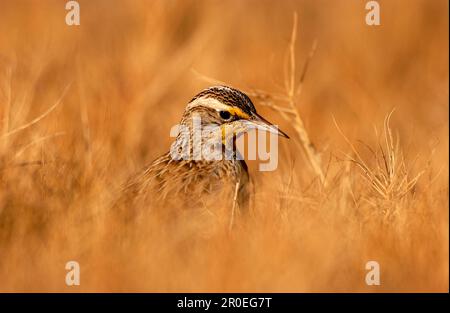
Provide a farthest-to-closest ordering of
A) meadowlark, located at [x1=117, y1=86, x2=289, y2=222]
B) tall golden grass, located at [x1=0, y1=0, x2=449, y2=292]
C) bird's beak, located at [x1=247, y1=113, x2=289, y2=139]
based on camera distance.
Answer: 1. bird's beak, located at [x1=247, y1=113, x2=289, y2=139]
2. meadowlark, located at [x1=117, y1=86, x2=289, y2=222]
3. tall golden grass, located at [x1=0, y1=0, x2=449, y2=292]

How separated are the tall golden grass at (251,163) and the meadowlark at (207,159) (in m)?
0.20

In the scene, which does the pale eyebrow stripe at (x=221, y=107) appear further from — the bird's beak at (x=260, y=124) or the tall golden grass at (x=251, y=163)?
the tall golden grass at (x=251, y=163)

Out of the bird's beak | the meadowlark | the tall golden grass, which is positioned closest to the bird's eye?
the meadowlark

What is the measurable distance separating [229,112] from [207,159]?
0.35 m

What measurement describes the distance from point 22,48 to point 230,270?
4071mm

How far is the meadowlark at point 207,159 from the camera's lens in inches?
215

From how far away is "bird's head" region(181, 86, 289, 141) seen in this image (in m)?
6.14

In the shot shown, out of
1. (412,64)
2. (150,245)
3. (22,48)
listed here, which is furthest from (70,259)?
(412,64)

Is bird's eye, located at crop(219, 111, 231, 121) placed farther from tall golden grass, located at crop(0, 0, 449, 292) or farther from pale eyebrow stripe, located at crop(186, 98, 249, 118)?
tall golden grass, located at crop(0, 0, 449, 292)

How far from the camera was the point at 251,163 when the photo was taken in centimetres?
816

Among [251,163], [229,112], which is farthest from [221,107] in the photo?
[251,163]

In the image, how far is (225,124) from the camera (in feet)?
20.3

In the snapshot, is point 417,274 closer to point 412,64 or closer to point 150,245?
point 150,245

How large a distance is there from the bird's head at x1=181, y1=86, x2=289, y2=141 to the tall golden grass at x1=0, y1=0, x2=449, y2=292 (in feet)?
1.20
